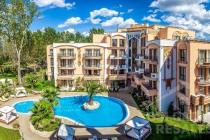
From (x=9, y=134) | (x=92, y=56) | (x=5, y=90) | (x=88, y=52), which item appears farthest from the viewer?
(x=88, y=52)

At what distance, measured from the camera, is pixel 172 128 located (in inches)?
1004

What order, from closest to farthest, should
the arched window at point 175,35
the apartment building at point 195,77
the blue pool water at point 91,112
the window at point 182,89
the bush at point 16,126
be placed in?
the bush at point 16,126
the apartment building at point 195,77
the window at point 182,89
the blue pool water at point 91,112
the arched window at point 175,35

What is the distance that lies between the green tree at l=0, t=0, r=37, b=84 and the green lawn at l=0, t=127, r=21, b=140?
2249 cm

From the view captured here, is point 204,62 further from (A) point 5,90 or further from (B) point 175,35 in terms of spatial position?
(A) point 5,90

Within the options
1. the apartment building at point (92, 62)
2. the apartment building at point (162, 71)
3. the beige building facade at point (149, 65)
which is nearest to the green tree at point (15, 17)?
the beige building facade at point (149, 65)

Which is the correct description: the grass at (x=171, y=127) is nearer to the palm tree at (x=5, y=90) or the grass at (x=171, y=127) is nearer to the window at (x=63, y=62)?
the window at (x=63, y=62)

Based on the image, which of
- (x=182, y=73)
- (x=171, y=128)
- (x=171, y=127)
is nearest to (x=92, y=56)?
(x=182, y=73)

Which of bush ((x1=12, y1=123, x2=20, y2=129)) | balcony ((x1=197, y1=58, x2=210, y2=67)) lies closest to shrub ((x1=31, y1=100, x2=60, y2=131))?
Result: bush ((x1=12, y1=123, x2=20, y2=129))

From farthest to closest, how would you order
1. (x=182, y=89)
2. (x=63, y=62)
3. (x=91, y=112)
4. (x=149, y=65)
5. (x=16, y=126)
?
1. (x=63, y=62)
2. (x=149, y=65)
3. (x=91, y=112)
4. (x=182, y=89)
5. (x=16, y=126)

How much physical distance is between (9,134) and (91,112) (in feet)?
38.8

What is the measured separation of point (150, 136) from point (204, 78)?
1046cm

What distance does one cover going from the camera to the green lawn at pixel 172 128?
78.3 feet

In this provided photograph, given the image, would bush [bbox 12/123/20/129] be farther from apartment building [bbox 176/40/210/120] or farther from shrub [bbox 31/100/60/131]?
apartment building [bbox 176/40/210/120]

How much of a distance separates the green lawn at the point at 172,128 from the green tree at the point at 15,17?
31.3 meters
